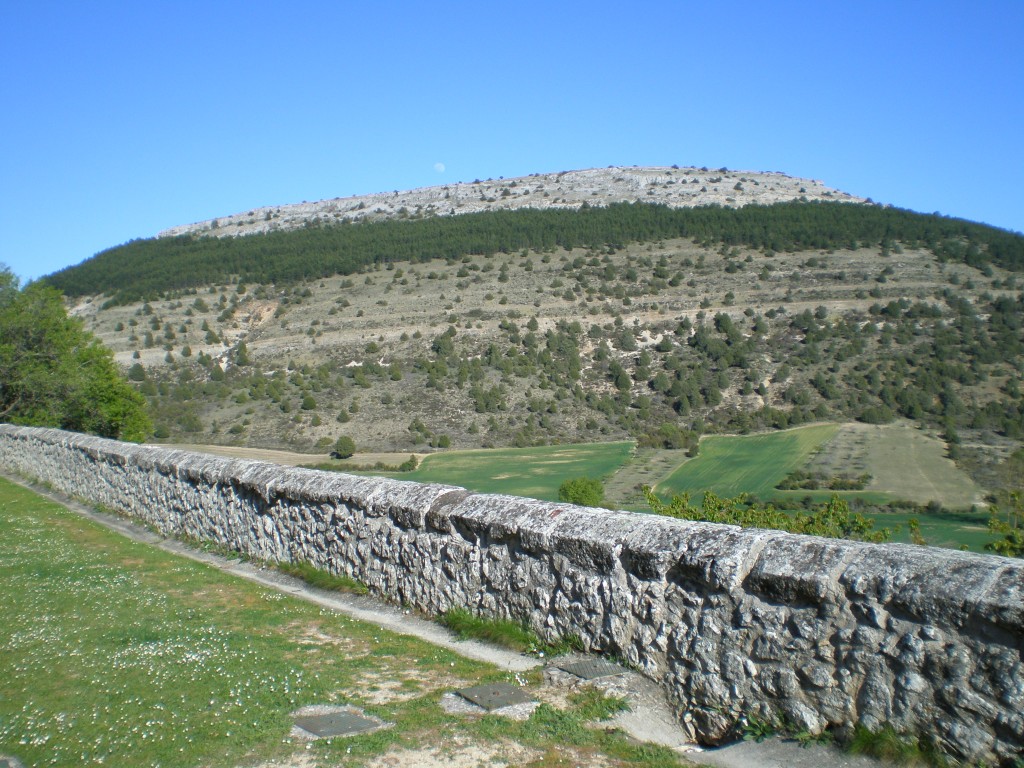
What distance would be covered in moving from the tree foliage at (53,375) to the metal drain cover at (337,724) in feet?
72.6

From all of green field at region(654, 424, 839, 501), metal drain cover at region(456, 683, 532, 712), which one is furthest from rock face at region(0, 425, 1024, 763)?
green field at region(654, 424, 839, 501)

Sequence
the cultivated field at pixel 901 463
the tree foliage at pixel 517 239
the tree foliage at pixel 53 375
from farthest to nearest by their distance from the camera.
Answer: the tree foliage at pixel 517 239, the tree foliage at pixel 53 375, the cultivated field at pixel 901 463

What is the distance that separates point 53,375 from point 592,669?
23.2m

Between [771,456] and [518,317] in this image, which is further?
[518,317]

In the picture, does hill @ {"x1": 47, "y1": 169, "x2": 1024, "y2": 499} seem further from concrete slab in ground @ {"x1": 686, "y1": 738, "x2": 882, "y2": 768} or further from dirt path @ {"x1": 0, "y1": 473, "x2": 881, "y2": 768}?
concrete slab in ground @ {"x1": 686, "y1": 738, "x2": 882, "y2": 768}

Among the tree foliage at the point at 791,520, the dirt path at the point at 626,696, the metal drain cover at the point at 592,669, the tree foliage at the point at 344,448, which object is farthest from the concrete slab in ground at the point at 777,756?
the tree foliage at the point at 344,448

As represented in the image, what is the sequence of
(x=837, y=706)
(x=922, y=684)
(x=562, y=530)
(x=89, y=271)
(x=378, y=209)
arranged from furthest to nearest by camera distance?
(x=378, y=209) < (x=89, y=271) < (x=562, y=530) < (x=837, y=706) < (x=922, y=684)

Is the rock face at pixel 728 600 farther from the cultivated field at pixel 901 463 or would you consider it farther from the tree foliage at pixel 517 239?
the tree foliage at pixel 517 239

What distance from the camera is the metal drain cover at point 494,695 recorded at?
450 centimetres

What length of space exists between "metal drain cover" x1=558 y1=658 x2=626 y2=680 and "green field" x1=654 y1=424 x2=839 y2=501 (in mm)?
11235

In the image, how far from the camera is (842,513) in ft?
33.8

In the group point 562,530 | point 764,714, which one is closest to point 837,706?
point 764,714

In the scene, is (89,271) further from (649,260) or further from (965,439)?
(965,439)

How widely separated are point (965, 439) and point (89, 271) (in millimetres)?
70549
